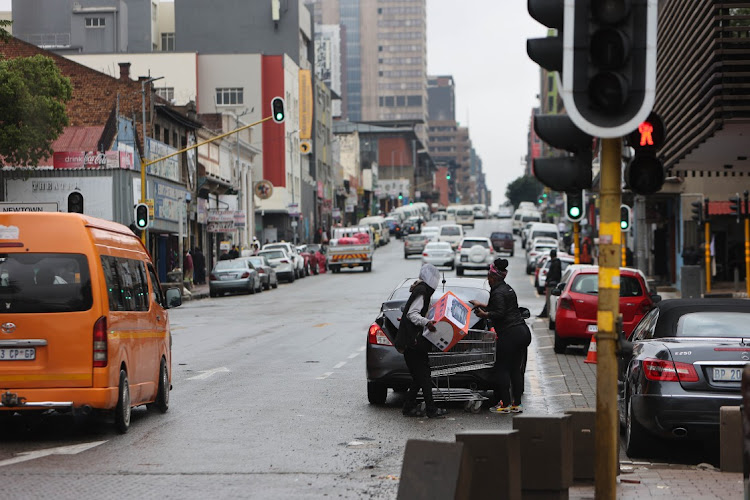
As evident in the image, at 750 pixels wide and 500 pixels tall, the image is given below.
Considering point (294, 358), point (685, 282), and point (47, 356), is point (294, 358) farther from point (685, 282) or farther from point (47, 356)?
point (685, 282)

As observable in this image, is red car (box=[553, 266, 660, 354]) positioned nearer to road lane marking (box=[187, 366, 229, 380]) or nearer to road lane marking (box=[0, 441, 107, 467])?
road lane marking (box=[187, 366, 229, 380])

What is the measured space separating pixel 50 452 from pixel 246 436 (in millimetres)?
1902

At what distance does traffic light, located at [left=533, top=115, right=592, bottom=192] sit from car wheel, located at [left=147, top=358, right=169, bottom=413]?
768 centimetres

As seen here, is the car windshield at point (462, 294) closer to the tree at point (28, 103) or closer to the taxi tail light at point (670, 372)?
the taxi tail light at point (670, 372)

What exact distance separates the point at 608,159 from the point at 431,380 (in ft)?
23.4

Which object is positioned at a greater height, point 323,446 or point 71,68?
point 71,68

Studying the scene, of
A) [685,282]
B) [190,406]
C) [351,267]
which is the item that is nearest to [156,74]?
[351,267]

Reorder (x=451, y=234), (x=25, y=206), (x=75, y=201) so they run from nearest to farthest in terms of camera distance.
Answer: (x=75, y=201) < (x=25, y=206) < (x=451, y=234)

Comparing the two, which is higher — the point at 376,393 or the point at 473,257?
the point at 473,257

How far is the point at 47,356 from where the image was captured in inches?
455

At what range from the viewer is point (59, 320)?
11.6 m

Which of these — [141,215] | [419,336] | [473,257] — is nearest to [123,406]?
[419,336]

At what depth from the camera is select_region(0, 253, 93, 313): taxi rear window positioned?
1162 centimetres

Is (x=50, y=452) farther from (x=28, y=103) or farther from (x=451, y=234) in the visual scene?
(x=451, y=234)
